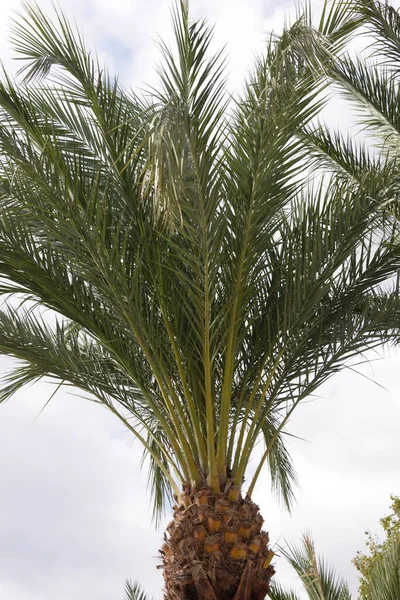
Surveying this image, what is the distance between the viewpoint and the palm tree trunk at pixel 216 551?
5707 mm

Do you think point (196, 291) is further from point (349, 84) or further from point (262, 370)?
point (349, 84)

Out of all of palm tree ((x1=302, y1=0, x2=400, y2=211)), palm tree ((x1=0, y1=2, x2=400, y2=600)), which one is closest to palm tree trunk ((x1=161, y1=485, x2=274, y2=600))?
palm tree ((x1=0, y1=2, x2=400, y2=600))

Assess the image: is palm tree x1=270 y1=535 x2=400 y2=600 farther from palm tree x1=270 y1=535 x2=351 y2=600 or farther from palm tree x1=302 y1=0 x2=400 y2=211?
palm tree x1=302 y1=0 x2=400 y2=211

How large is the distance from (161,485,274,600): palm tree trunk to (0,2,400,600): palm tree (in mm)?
14

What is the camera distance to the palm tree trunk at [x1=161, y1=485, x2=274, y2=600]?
18.7 ft

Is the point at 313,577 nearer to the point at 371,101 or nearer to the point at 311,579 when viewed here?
the point at 311,579

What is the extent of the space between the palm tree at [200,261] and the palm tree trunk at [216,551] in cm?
1

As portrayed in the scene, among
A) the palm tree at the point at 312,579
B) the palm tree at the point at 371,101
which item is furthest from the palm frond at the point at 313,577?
the palm tree at the point at 371,101

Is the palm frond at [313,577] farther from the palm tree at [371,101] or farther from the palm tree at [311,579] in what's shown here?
the palm tree at [371,101]

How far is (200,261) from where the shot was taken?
5.80m

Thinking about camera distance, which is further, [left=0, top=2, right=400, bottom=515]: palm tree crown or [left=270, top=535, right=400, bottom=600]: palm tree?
[left=270, top=535, right=400, bottom=600]: palm tree

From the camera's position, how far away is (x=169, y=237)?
233 inches

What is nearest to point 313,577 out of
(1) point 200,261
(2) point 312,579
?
(2) point 312,579

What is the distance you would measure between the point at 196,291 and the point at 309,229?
1.00 metres
